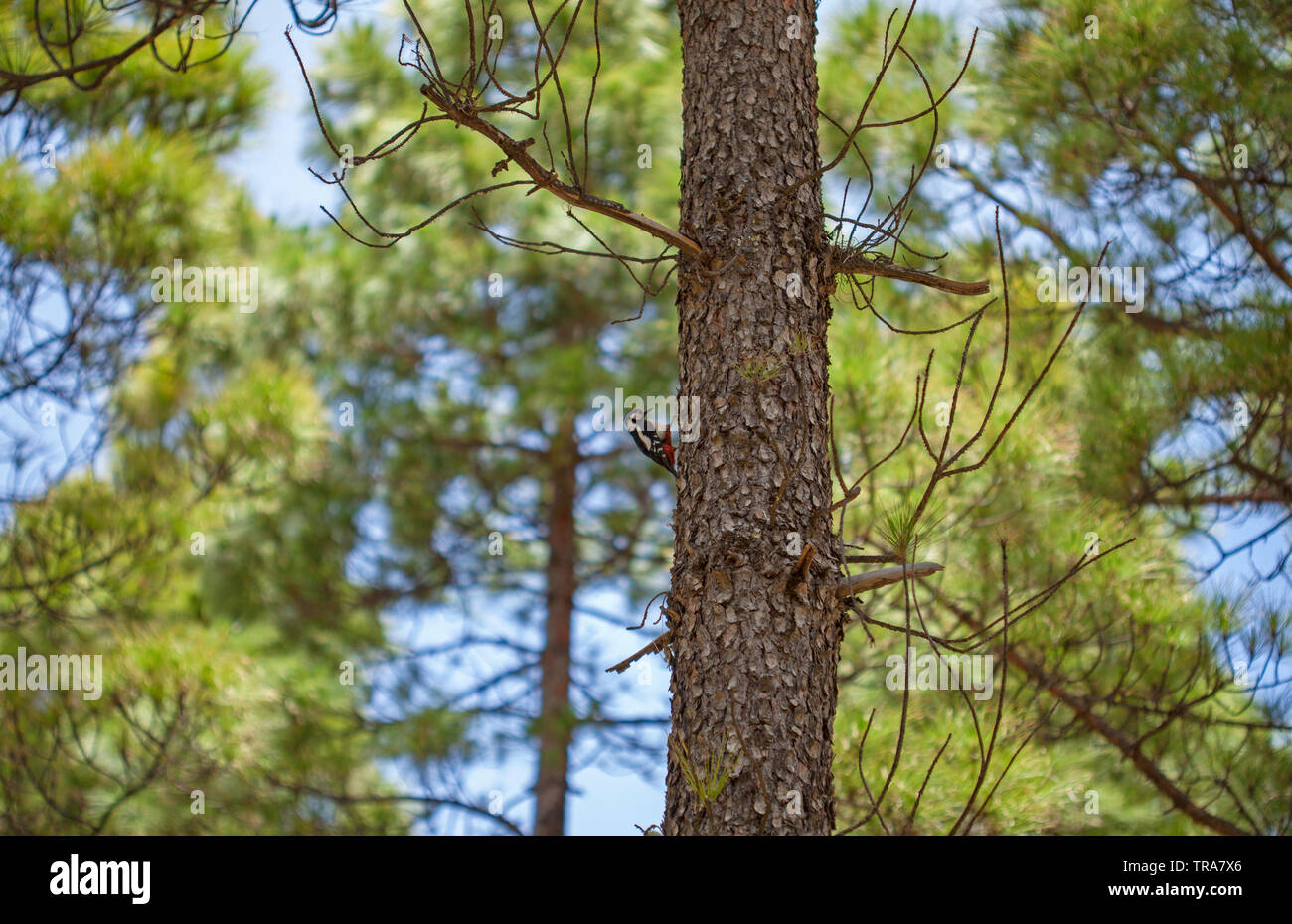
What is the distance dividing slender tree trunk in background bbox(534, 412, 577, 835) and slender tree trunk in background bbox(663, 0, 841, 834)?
13.8ft

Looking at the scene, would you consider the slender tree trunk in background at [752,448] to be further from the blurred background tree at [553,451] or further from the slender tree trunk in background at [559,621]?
the slender tree trunk in background at [559,621]

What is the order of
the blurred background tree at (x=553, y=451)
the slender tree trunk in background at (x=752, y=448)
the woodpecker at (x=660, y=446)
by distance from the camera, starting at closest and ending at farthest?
the slender tree trunk in background at (x=752, y=448)
the woodpecker at (x=660, y=446)
the blurred background tree at (x=553, y=451)

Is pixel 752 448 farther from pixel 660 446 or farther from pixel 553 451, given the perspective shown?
pixel 553 451

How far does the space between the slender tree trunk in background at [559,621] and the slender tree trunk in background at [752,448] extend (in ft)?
13.8

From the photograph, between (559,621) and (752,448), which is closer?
(752,448)

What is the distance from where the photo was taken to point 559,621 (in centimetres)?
637

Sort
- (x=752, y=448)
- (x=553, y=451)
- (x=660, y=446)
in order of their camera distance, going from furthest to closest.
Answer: (x=553, y=451), (x=660, y=446), (x=752, y=448)

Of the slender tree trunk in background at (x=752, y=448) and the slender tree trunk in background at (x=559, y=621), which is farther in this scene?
the slender tree trunk in background at (x=559, y=621)

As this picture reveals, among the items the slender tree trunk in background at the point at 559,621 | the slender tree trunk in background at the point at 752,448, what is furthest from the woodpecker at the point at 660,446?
the slender tree trunk in background at the point at 559,621

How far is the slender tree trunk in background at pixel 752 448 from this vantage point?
5.48 feet

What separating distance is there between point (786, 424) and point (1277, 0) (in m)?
3.46

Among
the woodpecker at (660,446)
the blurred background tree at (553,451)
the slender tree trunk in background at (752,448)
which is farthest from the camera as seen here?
the blurred background tree at (553,451)

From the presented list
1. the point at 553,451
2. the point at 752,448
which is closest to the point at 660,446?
the point at 752,448

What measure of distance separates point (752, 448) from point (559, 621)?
15.6 ft
